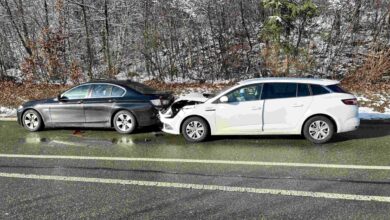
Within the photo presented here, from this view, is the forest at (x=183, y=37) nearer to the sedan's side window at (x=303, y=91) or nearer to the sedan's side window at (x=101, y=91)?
the sedan's side window at (x=101, y=91)

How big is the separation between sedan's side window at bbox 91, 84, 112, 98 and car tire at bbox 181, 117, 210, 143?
2.65 meters

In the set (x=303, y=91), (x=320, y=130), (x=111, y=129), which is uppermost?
(x=303, y=91)

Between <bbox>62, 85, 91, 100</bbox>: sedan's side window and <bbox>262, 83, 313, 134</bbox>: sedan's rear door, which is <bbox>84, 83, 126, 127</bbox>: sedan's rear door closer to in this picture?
<bbox>62, 85, 91, 100</bbox>: sedan's side window

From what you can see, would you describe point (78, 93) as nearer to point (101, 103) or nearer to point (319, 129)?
point (101, 103)

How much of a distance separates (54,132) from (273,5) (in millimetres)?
11453

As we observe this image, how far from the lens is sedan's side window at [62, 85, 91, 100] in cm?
1109

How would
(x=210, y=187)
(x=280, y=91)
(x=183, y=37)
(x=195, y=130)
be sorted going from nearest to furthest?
(x=210, y=187) < (x=280, y=91) < (x=195, y=130) < (x=183, y=37)

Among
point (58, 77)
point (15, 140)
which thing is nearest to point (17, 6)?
point (58, 77)

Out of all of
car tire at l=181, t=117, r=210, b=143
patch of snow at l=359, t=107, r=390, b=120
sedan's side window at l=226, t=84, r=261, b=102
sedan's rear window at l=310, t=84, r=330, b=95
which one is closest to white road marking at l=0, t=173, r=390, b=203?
car tire at l=181, t=117, r=210, b=143

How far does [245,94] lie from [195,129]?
139 centimetres

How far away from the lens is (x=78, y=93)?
1116cm

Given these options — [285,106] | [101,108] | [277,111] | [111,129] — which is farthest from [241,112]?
[111,129]

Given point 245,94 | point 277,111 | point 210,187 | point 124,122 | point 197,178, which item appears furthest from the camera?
point 124,122

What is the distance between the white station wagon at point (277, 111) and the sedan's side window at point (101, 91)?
257 centimetres
